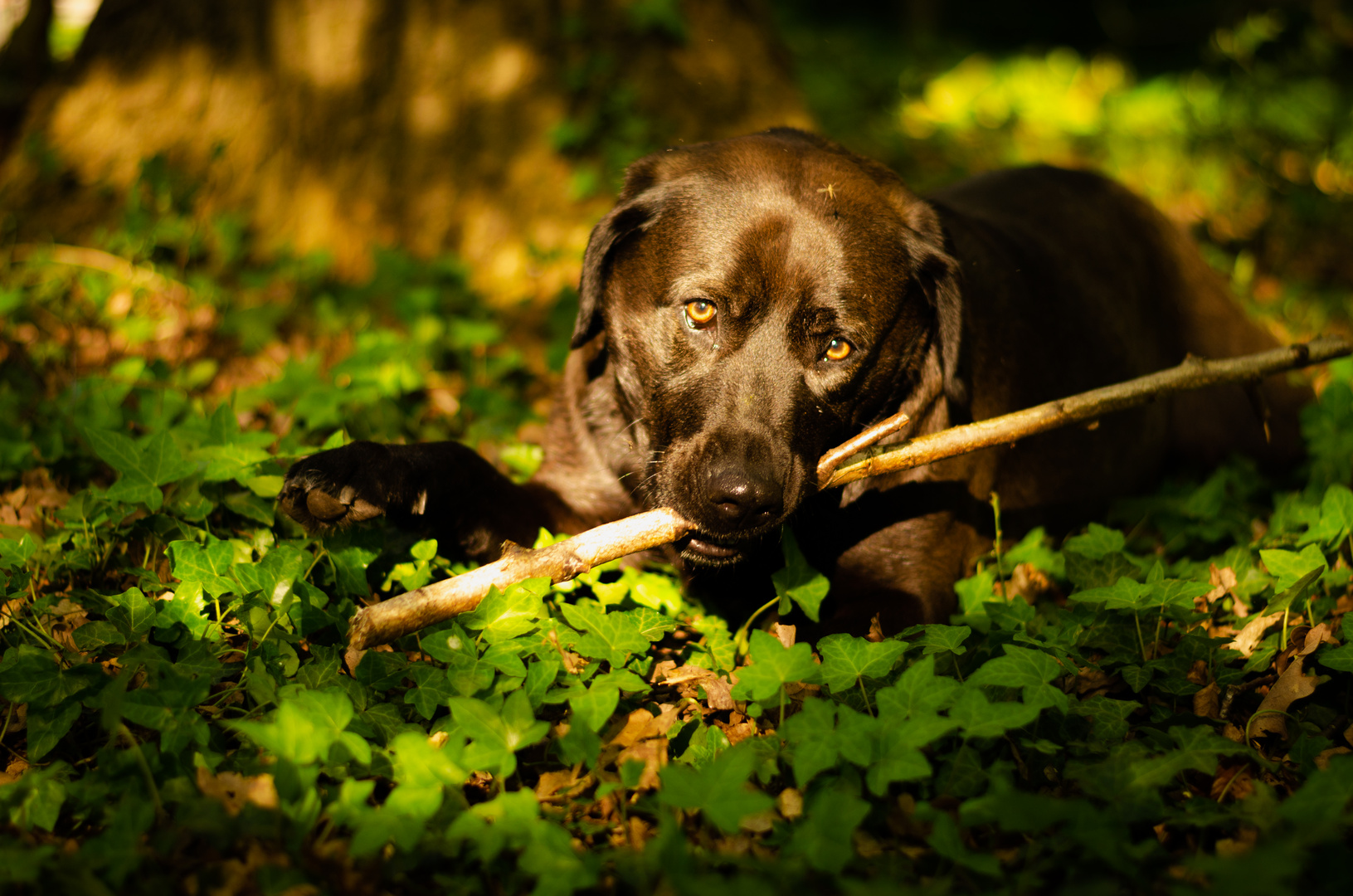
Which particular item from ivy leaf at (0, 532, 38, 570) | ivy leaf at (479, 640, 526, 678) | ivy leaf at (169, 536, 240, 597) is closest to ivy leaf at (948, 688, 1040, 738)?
ivy leaf at (479, 640, 526, 678)

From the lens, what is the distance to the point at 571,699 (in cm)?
194

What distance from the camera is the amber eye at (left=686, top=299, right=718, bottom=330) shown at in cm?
254

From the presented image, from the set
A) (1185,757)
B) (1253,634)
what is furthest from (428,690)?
(1253,634)

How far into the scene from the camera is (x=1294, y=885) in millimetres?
1559

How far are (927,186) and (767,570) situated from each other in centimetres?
364

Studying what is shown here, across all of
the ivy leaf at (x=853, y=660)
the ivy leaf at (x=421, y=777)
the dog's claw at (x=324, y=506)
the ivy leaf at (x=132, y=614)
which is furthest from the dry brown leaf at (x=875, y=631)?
the ivy leaf at (x=132, y=614)

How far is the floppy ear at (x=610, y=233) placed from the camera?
8.95 ft

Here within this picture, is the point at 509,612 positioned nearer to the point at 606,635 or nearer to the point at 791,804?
the point at 606,635

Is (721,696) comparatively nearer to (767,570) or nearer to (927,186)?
(767,570)

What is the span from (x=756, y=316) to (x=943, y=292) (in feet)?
2.01

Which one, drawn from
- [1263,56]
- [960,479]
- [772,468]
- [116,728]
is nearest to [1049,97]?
[1263,56]

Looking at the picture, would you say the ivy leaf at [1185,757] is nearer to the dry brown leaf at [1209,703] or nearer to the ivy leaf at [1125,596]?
the dry brown leaf at [1209,703]

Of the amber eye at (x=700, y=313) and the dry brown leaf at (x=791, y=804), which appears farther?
the amber eye at (x=700, y=313)

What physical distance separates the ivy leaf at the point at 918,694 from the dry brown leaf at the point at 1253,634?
960 millimetres
